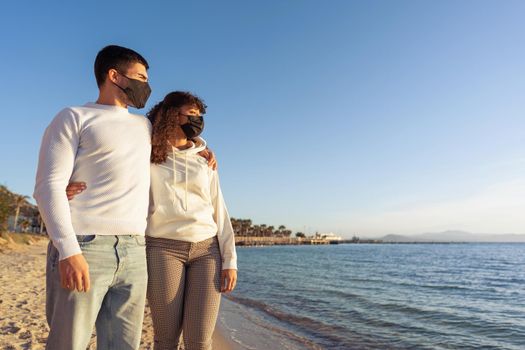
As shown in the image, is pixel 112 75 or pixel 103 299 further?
pixel 112 75

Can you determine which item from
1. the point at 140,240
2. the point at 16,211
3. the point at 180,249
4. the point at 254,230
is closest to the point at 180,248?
the point at 180,249

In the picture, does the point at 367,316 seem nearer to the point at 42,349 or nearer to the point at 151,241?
the point at 42,349

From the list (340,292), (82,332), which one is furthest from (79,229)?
(340,292)

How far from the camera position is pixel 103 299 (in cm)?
211

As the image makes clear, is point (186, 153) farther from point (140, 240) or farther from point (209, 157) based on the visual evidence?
point (140, 240)

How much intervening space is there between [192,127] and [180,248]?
0.89 metres

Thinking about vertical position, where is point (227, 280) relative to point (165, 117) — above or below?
below

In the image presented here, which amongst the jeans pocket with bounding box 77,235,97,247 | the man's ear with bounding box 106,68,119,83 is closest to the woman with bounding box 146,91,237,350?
the man's ear with bounding box 106,68,119,83

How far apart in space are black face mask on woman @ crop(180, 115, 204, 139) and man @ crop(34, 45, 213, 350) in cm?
46

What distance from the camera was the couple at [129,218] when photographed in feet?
6.19

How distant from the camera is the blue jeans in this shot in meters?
1.88

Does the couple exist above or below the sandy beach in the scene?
above

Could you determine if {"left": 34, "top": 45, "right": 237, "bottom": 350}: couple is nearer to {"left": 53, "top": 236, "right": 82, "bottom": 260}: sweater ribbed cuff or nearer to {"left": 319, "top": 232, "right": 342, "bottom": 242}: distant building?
{"left": 53, "top": 236, "right": 82, "bottom": 260}: sweater ribbed cuff

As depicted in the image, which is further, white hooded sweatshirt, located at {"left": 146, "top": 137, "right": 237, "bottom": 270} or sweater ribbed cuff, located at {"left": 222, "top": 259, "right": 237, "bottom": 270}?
sweater ribbed cuff, located at {"left": 222, "top": 259, "right": 237, "bottom": 270}
